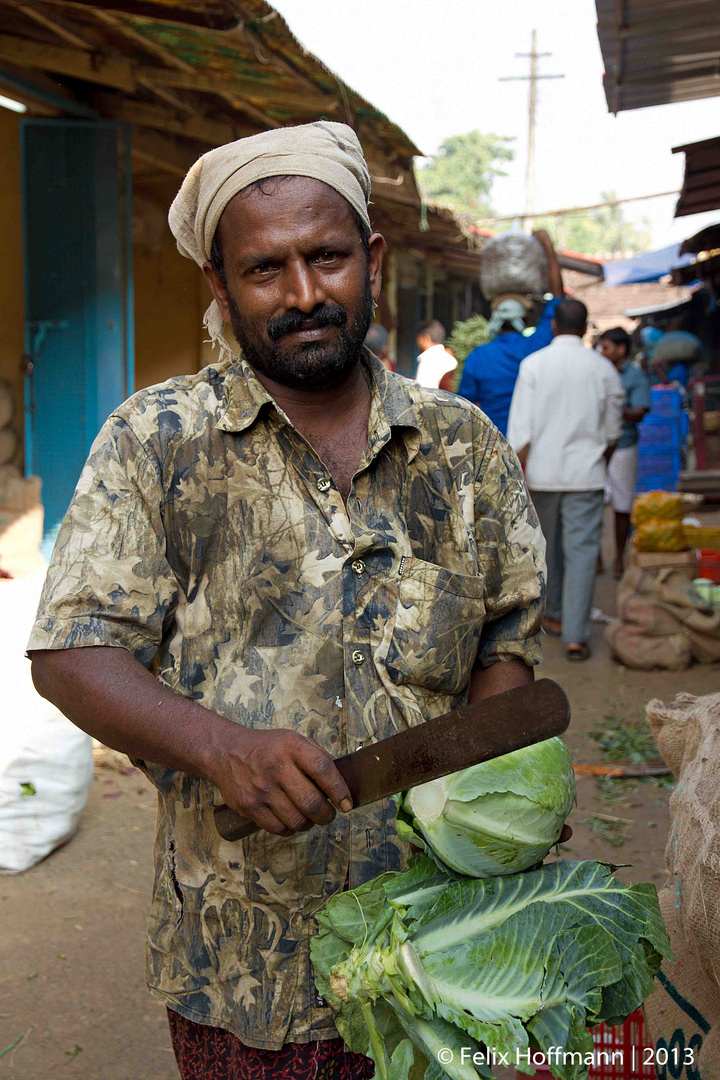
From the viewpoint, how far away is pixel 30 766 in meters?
3.69

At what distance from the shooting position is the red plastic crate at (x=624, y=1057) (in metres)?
2.12

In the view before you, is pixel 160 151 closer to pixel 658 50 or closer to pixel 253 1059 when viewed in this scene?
pixel 658 50

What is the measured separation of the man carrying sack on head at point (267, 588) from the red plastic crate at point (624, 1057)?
2.38 feet

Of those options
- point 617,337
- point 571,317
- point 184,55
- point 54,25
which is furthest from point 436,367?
point 54,25

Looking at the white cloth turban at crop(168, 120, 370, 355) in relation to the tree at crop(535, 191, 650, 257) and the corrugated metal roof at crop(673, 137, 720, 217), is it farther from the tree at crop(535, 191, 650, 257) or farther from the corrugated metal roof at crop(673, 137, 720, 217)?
the tree at crop(535, 191, 650, 257)

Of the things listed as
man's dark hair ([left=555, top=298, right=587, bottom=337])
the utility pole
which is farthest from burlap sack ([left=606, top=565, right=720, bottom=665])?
the utility pole

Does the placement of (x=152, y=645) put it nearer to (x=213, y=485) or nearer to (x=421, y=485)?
(x=213, y=485)

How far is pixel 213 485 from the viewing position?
1.60 meters

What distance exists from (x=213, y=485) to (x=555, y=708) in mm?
682

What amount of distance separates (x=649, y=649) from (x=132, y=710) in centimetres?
527

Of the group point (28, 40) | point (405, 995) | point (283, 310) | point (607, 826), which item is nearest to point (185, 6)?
point (28, 40)

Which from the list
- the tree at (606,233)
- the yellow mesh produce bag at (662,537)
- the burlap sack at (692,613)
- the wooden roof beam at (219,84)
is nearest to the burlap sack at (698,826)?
the burlap sack at (692,613)

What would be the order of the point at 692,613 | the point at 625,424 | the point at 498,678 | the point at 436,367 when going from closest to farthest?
the point at 498,678 → the point at 692,613 → the point at 436,367 → the point at 625,424

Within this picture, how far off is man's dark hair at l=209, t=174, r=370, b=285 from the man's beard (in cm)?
6
